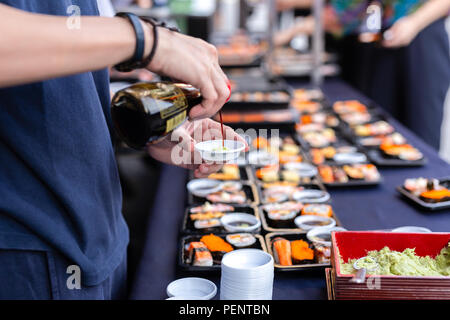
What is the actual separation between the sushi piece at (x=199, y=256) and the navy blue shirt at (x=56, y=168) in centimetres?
36

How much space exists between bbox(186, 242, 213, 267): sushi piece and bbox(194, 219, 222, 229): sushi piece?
17cm

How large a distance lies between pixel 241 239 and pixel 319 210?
375mm

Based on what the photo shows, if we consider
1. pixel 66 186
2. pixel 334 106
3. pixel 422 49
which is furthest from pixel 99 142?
pixel 422 49

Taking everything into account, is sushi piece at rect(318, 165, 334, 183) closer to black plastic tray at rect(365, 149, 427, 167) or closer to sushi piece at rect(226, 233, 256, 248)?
black plastic tray at rect(365, 149, 427, 167)

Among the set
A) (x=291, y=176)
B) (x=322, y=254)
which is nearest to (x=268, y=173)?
(x=291, y=176)

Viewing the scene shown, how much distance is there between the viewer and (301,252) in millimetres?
1472

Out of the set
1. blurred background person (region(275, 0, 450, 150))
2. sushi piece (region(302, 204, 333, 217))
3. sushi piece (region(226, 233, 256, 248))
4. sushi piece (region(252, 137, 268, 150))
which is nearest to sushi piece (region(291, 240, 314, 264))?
sushi piece (region(226, 233, 256, 248))

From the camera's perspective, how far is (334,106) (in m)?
3.48

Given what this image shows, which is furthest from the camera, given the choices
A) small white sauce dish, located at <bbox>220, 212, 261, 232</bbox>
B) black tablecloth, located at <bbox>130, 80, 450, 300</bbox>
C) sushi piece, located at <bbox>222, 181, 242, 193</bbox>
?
sushi piece, located at <bbox>222, 181, 242, 193</bbox>

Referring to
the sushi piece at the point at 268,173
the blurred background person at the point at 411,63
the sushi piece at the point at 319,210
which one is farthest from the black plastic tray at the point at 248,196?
the blurred background person at the point at 411,63

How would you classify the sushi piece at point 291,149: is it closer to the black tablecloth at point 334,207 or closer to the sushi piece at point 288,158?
the sushi piece at point 288,158

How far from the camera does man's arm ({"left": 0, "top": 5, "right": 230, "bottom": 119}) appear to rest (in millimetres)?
748

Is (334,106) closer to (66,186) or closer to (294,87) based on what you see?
(294,87)

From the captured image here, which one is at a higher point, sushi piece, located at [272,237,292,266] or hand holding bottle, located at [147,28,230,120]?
hand holding bottle, located at [147,28,230,120]
